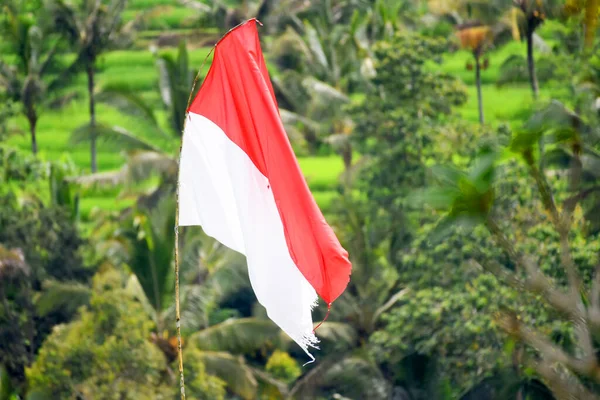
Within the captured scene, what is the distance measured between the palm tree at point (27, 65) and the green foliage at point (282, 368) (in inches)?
405

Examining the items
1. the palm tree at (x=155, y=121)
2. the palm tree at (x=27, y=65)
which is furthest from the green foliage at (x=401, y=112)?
the palm tree at (x=27, y=65)

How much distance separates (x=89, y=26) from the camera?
29.7 m

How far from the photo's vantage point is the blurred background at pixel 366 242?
15359mm

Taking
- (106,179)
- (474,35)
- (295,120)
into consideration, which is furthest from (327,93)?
(474,35)

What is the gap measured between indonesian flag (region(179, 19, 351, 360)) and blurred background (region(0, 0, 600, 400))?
140 inches

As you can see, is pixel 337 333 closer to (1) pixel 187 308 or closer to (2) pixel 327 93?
(1) pixel 187 308

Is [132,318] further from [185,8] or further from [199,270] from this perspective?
[185,8]

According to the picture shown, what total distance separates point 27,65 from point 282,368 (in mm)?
12671

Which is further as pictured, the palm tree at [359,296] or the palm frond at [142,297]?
the palm tree at [359,296]

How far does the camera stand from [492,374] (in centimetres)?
1673

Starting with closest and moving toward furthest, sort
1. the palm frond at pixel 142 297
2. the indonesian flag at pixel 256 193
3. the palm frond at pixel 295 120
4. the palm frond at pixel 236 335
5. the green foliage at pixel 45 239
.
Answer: the indonesian flag at pixel 256 193 → the palm frond at pixel 142 297 → the palm frond at pixel 236 335 → the green foliage at pixel 45 239 → the palm frond at pixel 295 120

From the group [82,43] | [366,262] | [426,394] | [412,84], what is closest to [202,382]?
[426,394]

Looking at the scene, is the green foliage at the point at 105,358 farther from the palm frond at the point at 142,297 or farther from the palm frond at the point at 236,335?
the palm frond at the point at 236,335

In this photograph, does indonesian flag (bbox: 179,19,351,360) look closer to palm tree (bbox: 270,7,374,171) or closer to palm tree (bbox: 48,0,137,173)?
palm tree (bbox: 270,7,374,171)
